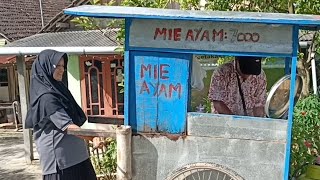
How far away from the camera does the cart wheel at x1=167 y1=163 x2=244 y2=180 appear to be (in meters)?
2.90

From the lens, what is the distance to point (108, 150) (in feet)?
16.8

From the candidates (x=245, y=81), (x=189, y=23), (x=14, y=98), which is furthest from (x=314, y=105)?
(x=14, y=98)

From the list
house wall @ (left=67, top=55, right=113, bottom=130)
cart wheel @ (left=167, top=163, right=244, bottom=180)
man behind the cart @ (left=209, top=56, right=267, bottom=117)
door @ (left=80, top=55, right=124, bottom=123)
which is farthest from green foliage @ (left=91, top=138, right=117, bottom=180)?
house wall @ (left=67, top=55, right=113, bottom=130)

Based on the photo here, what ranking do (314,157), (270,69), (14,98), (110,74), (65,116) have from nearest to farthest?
(65,116) < (314,157) < (270,69) < (110,74) < (14,98)

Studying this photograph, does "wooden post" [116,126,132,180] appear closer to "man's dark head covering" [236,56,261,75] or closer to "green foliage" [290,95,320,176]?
"man's dark head covering" [236,56,261,75]

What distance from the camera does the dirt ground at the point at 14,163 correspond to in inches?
262

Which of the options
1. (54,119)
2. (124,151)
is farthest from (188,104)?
(54,119)

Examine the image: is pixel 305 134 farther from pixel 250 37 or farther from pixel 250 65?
pixel 250 37

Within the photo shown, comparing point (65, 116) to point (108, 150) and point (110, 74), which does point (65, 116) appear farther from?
point (110, 74)

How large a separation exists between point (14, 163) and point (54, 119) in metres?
4.63

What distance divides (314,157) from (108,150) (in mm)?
2354

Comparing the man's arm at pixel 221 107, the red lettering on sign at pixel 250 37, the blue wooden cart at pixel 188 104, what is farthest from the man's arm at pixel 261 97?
the red lettering on sign at pixel 250 37

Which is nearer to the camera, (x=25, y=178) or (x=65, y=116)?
(x=65, y=116)

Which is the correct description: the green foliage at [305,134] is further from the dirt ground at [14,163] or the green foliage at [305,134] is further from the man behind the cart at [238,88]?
the dirt ground at [14,163]
